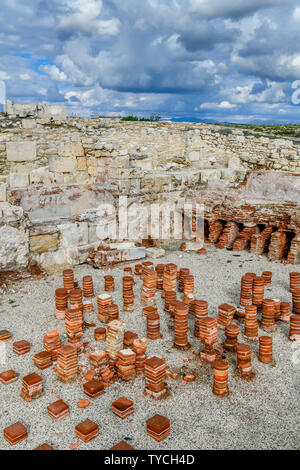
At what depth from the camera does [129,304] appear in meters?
6.75

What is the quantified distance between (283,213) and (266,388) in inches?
236

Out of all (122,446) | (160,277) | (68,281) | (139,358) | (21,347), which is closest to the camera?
(122,446)

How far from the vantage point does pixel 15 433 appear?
3912 millimetres

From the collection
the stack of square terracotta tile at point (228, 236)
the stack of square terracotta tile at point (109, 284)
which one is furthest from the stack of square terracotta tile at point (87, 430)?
the stack of square terracotta tile at point (228, 236)

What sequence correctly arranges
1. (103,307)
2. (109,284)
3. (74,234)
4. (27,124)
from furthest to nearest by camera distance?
1. (27,124)
2. (74,234)
3. (109,284)
4. (103,307)

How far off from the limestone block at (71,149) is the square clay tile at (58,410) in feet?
25.3

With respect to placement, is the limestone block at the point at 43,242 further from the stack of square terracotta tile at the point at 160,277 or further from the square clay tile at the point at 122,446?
the square clay tile at the point at 122,446

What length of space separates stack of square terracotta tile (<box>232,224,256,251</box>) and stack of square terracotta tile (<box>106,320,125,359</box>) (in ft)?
18.1

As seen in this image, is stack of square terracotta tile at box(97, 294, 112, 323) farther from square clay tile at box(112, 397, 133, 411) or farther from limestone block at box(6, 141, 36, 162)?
limestone block at box(6, 141, 36, 162)

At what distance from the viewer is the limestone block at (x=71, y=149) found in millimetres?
10672

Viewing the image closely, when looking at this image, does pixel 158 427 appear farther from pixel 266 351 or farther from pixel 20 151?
pixel 20 151

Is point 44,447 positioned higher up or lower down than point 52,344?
lower down

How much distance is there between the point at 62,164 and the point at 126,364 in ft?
23.5

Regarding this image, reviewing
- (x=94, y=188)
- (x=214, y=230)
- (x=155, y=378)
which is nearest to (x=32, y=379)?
(x=155, y=378)
